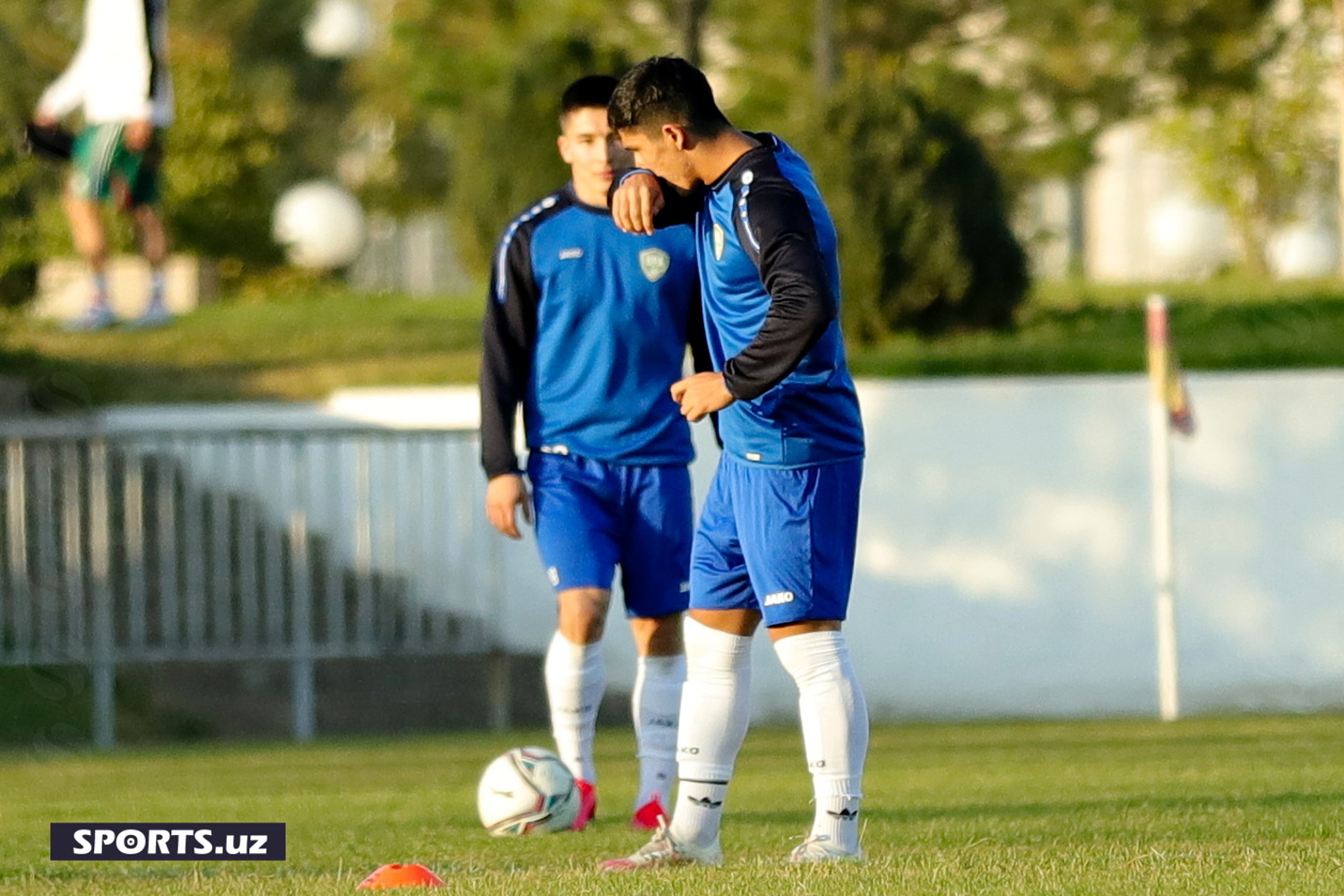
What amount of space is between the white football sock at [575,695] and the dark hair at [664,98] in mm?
2494

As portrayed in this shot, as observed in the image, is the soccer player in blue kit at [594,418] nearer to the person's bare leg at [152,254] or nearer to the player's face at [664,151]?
the player's face at [664,151]

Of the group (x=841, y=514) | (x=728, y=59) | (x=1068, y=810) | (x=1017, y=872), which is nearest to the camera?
(x=1017, y=872)

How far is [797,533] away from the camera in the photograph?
625 cm

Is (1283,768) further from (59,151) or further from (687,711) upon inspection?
(59,151)

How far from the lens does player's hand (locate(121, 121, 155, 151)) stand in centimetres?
1742

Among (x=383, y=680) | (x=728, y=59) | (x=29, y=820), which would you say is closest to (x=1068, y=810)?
(x=29, y=820)

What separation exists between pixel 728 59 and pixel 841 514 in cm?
2081

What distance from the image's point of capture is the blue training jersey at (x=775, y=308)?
601 cm

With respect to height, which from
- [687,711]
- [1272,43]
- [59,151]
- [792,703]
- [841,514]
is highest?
[1272,43]

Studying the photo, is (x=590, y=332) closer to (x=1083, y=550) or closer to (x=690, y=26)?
(x=1083, y=550)

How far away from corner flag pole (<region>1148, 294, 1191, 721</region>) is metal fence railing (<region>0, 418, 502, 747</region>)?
3852 mm

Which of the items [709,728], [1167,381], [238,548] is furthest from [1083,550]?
[709,728]

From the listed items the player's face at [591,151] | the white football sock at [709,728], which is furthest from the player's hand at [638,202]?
the player's face at [591,151]

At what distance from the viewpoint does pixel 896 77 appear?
17.7m
